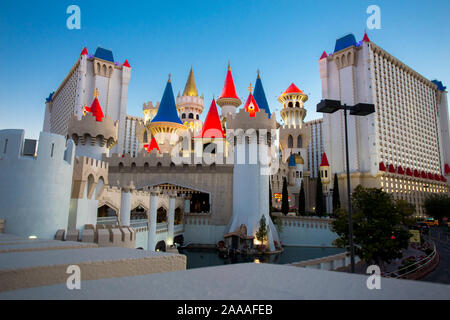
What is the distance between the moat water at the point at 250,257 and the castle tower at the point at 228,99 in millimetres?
23513

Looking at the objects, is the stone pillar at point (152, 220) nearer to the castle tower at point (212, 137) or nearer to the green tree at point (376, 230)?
the green tree at point (376, 230)

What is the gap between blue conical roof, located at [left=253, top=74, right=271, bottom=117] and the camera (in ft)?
137

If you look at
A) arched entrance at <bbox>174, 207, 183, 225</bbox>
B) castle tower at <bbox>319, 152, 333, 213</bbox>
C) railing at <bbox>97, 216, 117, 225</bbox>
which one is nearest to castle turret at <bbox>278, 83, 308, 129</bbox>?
Result: castle tower at <bbox>319, 152, 333, 213</bbox>

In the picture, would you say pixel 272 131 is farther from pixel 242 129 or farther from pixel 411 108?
pixel 411 108

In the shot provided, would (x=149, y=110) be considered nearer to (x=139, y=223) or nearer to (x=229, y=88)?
(x=229, y=88)

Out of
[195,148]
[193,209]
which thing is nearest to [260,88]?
[195,148]

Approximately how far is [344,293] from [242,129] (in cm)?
2795

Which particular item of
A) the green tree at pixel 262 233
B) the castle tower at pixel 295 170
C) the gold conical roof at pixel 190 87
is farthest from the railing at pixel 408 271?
the gold conical roof at pixel 190 87

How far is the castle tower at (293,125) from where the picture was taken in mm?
53519

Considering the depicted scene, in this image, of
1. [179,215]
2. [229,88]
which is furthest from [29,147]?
[229,88]

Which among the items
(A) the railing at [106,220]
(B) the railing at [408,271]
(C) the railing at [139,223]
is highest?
(A) the railing at [106,220]

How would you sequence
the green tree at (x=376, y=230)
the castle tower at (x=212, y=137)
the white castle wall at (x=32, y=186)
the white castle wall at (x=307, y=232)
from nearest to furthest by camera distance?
the white castle wall at (x=32, y=186)
the green tree at (x=376, y=230)
the white castle wall at (x=307, y=232)
the castle tower at (x=212, y=137)

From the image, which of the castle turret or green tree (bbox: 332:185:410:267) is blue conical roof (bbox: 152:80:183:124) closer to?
the castle turret

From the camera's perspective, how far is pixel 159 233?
2584 cm
